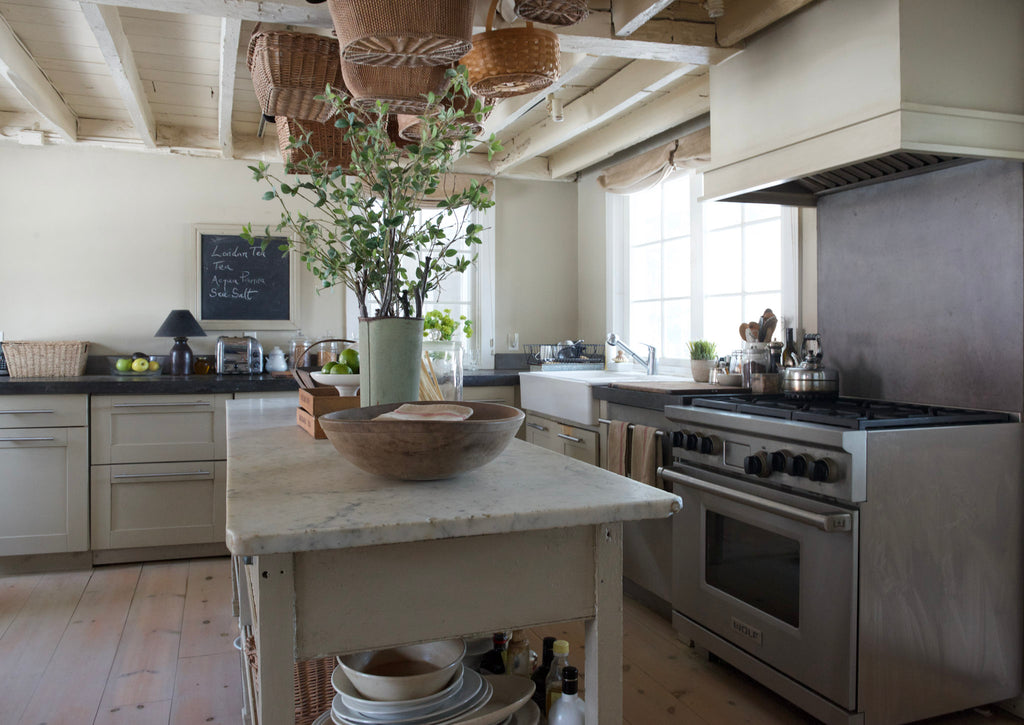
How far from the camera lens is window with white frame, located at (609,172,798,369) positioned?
338 centimetres

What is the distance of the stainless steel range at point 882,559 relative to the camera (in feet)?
6.73

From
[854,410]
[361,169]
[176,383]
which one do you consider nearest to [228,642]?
[176,383]

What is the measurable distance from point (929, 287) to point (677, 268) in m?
1.73

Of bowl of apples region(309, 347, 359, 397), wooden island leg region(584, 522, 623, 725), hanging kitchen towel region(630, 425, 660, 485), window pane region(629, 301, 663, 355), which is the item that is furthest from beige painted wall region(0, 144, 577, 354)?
wooden island leg region(584, 522, 623, 725)

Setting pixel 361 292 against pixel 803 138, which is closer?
pixel 361 292

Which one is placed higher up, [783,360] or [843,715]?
[783,360]

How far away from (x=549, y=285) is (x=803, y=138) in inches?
110

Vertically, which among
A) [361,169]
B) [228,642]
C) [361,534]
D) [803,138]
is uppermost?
[803,138]

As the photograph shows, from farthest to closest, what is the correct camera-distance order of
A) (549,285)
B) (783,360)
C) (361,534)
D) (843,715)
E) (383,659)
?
(549,285), (783,360), (843,715), (383,659), (361,534)

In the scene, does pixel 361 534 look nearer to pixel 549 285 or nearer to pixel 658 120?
pixel 658 120

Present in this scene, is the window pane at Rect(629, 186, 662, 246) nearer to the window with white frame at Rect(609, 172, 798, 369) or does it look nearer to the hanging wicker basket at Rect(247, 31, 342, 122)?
the window with white frame at Rect(609, 172, 798, 369)

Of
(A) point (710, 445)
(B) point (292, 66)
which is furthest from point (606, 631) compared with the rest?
(B) point (292, 66)

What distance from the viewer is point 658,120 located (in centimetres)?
384

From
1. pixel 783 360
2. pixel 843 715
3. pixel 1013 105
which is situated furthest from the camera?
pixel 783 360
